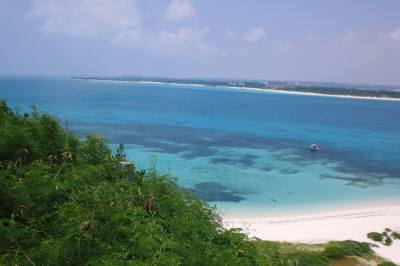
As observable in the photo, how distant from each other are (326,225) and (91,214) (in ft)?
49.1

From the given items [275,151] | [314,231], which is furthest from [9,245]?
A: [275,151]

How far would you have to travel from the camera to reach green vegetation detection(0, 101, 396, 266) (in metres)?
5.45

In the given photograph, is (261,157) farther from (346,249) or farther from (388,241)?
(346,249)

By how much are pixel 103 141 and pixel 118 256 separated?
4949 millimetres

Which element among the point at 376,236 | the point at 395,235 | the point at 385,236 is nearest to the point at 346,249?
the point at 376,236

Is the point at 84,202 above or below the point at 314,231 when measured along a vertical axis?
above

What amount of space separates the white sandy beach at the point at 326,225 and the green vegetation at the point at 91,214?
A: 24.3 feet

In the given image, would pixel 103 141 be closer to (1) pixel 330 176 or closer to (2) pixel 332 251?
(2) pixel 332 251

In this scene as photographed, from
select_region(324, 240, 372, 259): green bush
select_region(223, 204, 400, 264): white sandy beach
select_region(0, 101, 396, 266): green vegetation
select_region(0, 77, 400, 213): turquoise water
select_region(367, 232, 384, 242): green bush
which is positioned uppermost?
select_region(0, 101, 396, 266): green vegetation

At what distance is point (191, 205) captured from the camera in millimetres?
8461

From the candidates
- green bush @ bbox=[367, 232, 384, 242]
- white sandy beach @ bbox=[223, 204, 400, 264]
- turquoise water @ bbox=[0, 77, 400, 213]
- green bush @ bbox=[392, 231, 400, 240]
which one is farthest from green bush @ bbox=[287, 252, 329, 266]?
turquoise water @ bbox=[0, 77, 400, 213]

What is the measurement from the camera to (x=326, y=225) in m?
18.0

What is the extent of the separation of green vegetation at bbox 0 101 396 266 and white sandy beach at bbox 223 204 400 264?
7401 millimetres

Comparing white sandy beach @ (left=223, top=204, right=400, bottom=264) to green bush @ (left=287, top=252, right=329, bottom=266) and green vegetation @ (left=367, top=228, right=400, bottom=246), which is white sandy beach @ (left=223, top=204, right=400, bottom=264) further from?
green bush @ (left=287, top=252, right=329, bottom=266)
